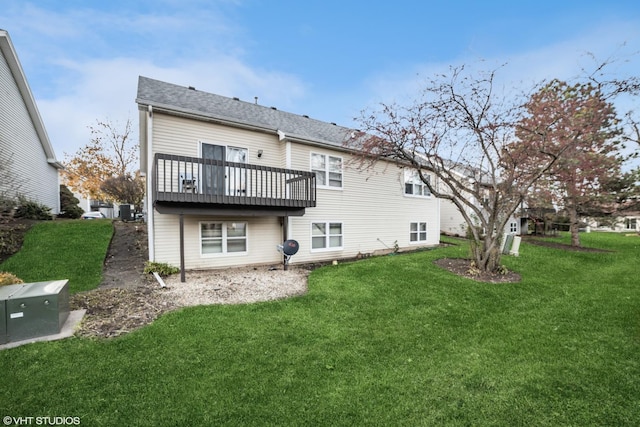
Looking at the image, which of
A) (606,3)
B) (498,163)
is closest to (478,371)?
(498,163)

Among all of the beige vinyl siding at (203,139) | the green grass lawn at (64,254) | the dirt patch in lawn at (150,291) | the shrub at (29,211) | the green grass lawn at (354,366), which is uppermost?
the beige vinyl siding at (203,139)

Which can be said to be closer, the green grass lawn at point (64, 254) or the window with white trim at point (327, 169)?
the green grass lawn at point (64, 254)

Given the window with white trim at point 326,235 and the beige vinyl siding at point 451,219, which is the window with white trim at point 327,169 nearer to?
the window with white trim at point 326,235

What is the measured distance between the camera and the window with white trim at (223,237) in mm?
9273

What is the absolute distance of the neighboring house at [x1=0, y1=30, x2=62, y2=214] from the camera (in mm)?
10953

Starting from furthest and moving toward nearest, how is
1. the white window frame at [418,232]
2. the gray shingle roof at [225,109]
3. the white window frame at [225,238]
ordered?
the white window frame at [418,232], the white window frame at [225,238], the gray shingle roof at [225,109]

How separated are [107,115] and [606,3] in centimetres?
3138

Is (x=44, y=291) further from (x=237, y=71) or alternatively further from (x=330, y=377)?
(x=237, y=71)

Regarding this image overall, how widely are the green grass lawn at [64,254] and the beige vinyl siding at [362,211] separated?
6389mm

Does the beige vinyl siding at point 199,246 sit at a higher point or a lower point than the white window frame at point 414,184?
lower

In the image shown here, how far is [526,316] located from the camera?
5387 mm

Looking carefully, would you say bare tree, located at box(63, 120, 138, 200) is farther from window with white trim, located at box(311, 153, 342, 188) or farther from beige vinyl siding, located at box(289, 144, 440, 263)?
beige vinyl siding, located at box(289, 144, 440, 263)

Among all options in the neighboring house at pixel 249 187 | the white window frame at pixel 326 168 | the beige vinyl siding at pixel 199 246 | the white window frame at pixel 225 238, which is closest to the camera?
the neighboring house at pixel 249 187

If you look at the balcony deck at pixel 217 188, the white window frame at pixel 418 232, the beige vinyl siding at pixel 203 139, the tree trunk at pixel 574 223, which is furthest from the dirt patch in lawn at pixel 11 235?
the tree trunk at pixel 574 223
